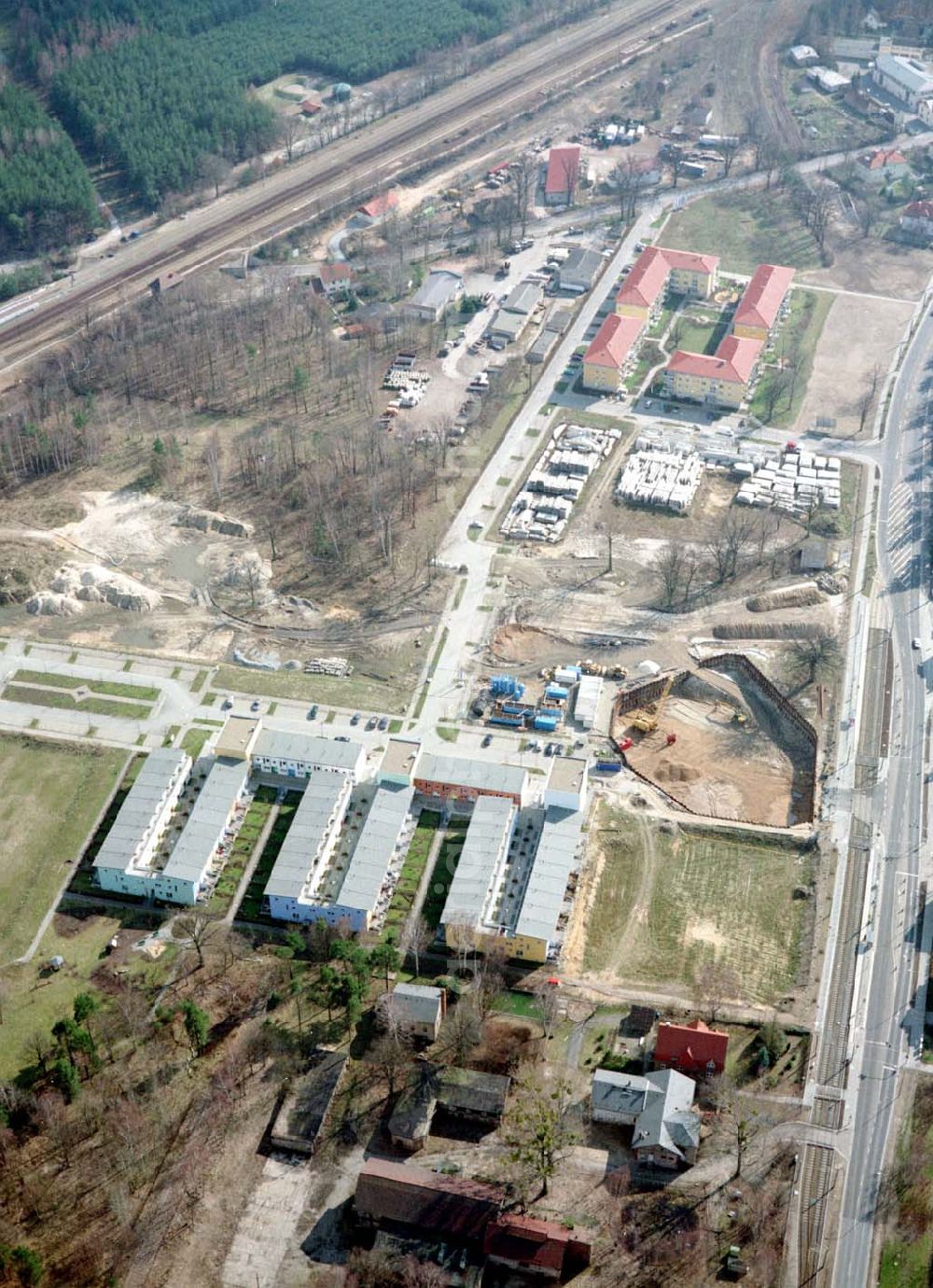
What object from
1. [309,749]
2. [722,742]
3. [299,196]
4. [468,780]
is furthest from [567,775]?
[299,196]

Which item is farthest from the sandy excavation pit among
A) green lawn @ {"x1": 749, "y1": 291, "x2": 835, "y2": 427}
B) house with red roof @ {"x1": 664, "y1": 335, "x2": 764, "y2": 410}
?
green lawn @ {"x1": 749, "y1": 291, "x2": 835, "y2": 427}

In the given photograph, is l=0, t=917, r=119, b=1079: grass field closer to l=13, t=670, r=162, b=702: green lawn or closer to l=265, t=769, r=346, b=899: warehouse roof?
l=265, t=769, r=346, b=899: warehouse roof

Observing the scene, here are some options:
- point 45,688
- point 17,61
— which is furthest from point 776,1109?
point 17,61

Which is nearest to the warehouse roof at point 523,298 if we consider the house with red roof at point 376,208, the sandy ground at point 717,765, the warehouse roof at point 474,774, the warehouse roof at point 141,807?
the house with red roof at point 376,208

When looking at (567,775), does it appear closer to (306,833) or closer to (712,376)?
(306,833)

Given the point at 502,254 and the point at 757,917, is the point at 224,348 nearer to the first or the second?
the point at 502,254
